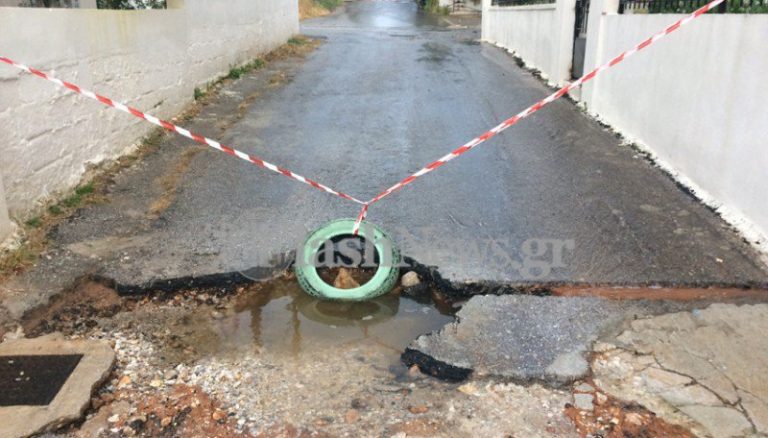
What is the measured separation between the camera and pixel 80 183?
600 cm

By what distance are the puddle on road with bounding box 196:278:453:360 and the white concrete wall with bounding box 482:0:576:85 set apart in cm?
804

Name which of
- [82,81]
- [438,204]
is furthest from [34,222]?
[438,204]

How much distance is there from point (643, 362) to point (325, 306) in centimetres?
199

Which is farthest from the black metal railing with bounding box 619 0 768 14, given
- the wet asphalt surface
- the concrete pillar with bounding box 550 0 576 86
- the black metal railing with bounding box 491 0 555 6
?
the black metal railing with bounding box 491 0 555 6

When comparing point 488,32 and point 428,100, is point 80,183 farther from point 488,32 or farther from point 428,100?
point 488,32

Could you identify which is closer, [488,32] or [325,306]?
[325,306]

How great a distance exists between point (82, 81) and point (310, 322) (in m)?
3.73

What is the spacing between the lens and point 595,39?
906 cm

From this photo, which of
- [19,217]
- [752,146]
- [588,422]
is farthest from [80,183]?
[752,146]

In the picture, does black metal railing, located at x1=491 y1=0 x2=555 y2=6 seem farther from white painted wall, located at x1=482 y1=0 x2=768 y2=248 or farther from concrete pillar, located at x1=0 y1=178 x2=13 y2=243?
concrete pillar, located at x1=0 y1=178 x2=13 y2=243

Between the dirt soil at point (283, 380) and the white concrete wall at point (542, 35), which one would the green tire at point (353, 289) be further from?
the white concrete wall at point (542, 35)

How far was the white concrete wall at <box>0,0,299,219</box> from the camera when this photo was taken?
498 cm

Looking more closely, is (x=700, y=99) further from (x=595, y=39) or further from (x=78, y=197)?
(x=78, y=197)

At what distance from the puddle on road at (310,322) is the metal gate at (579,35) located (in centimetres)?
762
